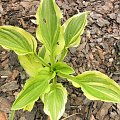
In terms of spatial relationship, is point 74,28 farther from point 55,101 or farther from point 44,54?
point 55,101

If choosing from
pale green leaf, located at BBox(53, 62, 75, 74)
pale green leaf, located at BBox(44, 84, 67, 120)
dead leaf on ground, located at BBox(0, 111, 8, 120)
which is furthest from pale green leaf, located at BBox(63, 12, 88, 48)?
dead leaf on ground, located at BBox(0, 111, 8, 120)

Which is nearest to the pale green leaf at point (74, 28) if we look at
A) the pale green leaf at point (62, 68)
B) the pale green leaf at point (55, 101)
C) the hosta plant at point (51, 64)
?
the hosta plant at point (51, 64)

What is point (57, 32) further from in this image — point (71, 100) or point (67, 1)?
point (67, 1)

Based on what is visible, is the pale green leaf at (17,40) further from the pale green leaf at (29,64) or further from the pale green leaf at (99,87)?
the pale green leaf at (99,87)

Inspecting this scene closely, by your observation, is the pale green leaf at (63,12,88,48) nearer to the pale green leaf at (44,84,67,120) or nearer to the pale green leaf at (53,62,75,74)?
the pale green leaf at (53,62,75,74)

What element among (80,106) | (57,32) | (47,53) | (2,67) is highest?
(57,32)

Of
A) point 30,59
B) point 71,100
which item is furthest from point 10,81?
point 71,100

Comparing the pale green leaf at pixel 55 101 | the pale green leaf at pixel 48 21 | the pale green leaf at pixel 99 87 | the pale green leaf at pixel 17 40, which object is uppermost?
the pale green leaf at pixel 48 21
